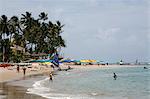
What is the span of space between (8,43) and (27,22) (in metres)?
13.8

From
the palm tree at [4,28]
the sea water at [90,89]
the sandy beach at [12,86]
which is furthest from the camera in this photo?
the palm tree at [4,28]

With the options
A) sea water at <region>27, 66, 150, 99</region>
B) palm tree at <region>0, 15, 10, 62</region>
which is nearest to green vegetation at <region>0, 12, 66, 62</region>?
palm tree at <region>0, 15, 10, 62</region>

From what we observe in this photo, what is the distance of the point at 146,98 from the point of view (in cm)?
2425

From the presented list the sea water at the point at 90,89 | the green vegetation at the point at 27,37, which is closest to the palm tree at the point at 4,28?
the green vegetation at the point at 27,37

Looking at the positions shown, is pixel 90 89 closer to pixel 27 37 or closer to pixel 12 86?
pixel 12 86

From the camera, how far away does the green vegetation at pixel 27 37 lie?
8019 centimetres

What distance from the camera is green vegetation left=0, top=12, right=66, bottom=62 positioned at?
80.2m

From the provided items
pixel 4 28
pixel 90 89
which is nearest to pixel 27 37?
pixel 4 28

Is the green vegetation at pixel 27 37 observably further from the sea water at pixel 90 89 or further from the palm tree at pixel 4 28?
the sea water at pixel 90 89

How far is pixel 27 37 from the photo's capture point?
88625mm

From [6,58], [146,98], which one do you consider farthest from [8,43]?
[146,98]

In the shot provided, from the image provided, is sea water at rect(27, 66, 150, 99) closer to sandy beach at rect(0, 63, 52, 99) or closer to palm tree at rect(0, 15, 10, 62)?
sandy beach at rect(0, 63, 52, 99)

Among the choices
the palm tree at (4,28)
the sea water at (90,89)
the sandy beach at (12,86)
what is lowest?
the sea water at (90,89)

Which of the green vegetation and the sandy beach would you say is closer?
the sandy beach
